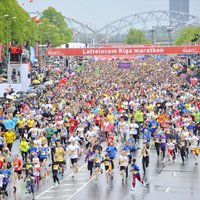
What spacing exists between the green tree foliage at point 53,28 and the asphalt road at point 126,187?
9667cm

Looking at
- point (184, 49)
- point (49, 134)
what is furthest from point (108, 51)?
point (49, 134)

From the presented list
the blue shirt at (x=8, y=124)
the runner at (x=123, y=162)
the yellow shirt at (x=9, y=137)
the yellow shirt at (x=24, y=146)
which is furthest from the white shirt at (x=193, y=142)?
the blue shirt at (x=8, y=124)

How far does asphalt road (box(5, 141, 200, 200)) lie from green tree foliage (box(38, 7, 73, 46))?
96.7 m

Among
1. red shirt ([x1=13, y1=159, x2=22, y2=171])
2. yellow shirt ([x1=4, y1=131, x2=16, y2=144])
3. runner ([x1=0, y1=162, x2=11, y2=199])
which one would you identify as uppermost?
yellow shirt ([x1=4, y1=131, x2=16, y2=144])

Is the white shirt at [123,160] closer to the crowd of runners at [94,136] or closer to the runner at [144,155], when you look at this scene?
the crowd of runners at [94,136]

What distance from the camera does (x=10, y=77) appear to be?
54.9 meters

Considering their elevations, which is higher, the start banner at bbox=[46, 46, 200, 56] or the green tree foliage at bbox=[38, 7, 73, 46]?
the green tree foliage at bbox=[38, 7, 73, 46]

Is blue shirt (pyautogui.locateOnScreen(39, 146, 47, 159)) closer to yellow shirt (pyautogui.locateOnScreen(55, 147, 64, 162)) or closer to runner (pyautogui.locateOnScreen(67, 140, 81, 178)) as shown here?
runner (pyautogui.locateOnScreen(67, 140, 81, 178))

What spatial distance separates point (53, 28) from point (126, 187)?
4503 inches

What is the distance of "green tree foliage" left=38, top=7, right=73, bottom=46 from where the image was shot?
127m

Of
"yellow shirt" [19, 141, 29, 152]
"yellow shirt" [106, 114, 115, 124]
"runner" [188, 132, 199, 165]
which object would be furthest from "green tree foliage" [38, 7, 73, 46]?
"yellow shirt" [19, 141, 29, 152]

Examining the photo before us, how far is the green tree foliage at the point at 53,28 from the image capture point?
12656 centimetres

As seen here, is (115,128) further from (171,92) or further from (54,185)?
(171,92)

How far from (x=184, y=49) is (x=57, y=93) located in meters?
21.9
